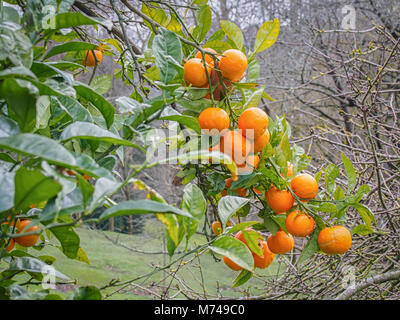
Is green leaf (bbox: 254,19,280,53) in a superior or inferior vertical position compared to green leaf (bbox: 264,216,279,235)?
superior

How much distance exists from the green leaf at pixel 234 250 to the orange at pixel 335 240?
202 millimetres

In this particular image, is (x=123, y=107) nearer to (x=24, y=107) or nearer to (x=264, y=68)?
(x=24, y=107)

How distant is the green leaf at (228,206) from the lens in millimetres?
531

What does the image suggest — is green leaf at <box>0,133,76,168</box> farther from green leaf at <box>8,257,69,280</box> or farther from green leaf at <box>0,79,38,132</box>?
green leaf at <box>8,257,69,280</box>

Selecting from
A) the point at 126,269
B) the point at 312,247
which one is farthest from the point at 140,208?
the point at 126,269

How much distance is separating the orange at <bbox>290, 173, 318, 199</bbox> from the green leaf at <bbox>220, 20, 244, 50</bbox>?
0.26 metres

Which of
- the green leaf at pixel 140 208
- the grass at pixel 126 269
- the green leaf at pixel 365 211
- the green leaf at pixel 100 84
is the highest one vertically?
the green leaf at pixel 100 84

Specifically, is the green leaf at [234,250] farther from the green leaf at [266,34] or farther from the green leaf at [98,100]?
the green leaf at [266,34]

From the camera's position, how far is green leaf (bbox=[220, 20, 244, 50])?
23.7 inches

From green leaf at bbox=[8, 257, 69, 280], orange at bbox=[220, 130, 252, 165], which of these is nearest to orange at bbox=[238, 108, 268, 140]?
orange at bbox=[220, 130, 252, 165]

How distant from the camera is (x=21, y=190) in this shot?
0.32 m

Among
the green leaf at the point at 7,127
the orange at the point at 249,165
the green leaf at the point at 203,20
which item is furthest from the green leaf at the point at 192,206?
the green leaf at the point at 203,20
